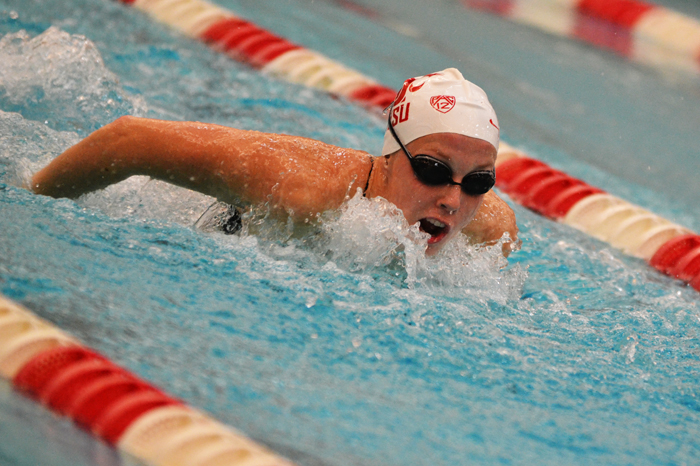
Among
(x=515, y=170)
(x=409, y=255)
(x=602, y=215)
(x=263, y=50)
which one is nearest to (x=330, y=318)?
(x=409, y=255)

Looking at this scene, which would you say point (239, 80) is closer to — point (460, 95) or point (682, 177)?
point (460, 95)

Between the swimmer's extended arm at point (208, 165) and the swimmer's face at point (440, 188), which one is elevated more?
the swimmer's face at point (440, 188)

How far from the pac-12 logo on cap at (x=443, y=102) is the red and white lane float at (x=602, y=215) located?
4.97ft

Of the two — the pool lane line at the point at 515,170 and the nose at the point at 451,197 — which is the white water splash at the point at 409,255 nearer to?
the nose at the point at 451,197

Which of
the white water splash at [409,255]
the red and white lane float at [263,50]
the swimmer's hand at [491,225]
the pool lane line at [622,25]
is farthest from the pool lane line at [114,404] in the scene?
the pool lane line at [622,25]

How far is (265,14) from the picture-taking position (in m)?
5.72

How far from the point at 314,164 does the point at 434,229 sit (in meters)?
0.39

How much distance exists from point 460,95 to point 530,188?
1595 mm

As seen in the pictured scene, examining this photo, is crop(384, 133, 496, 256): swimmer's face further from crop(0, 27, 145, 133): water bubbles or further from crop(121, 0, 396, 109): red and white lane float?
crop(121, 0, 396, 109): red and white lane float

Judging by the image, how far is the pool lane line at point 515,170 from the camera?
348cm

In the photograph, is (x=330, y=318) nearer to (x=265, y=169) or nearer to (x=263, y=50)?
(x=265, y=169)

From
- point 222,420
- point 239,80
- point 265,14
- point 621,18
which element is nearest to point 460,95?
point 222,420

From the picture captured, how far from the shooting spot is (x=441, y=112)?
2291 mm

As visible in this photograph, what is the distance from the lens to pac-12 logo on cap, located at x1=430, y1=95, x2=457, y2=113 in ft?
7.52
